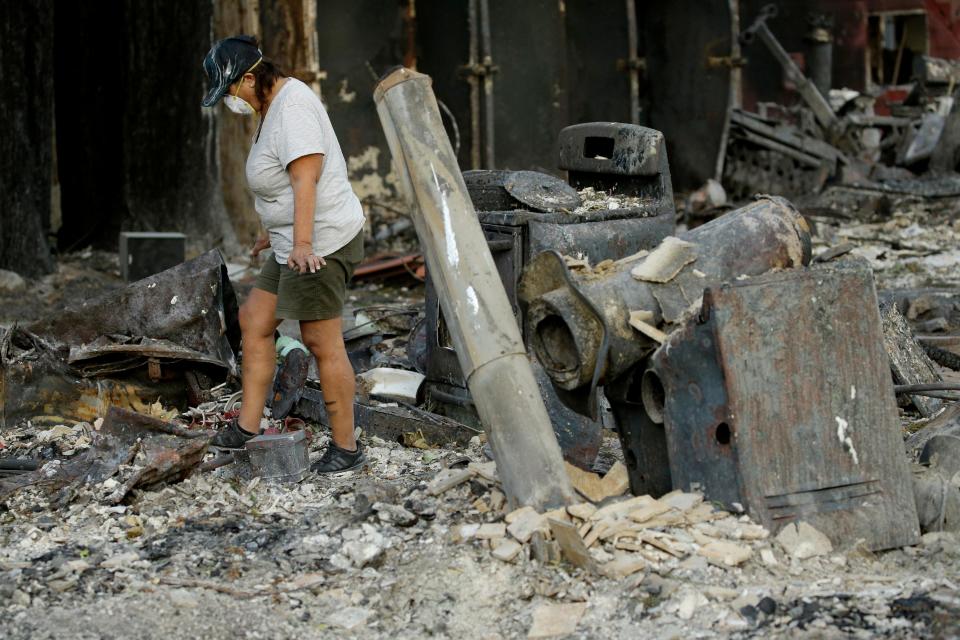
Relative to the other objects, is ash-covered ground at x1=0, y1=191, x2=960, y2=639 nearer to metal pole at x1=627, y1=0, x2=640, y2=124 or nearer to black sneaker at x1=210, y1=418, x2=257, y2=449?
black sneaker at x1=210, y1=418, x2=257, y2=449

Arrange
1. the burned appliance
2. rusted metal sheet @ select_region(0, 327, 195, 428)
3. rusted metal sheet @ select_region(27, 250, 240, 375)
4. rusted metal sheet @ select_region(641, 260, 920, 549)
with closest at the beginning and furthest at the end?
rusted metal sheet @ select_region(641, 260, 920, 549) → the burned appliance → rusted metal sheet @ select_region(0, 327, 195, 428) → rusted metal sheet @ select_region(27, 250, 240, 375)

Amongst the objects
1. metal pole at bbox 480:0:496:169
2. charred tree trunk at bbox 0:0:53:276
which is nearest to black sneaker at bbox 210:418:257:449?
charred tree trunk at bbox 0:0:53:276

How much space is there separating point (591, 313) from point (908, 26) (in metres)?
18.5

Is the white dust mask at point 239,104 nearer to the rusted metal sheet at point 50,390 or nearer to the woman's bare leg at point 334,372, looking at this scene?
the woman's bare leg at point 334,372

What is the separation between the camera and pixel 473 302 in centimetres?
432

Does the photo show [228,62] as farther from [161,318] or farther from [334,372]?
[161,318]

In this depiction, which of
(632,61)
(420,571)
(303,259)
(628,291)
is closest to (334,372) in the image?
(303,259)

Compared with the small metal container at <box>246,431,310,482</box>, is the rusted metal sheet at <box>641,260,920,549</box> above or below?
above

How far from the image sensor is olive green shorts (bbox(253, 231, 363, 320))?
4793mm

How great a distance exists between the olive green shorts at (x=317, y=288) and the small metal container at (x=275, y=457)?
0.50 metres

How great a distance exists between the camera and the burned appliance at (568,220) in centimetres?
541

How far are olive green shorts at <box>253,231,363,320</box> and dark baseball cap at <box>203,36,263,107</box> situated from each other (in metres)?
0.73

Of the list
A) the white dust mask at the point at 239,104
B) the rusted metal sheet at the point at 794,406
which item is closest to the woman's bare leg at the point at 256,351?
the white dust mask at the point at 239,104

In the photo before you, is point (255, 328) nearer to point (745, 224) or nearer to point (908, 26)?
point (745, 224)
